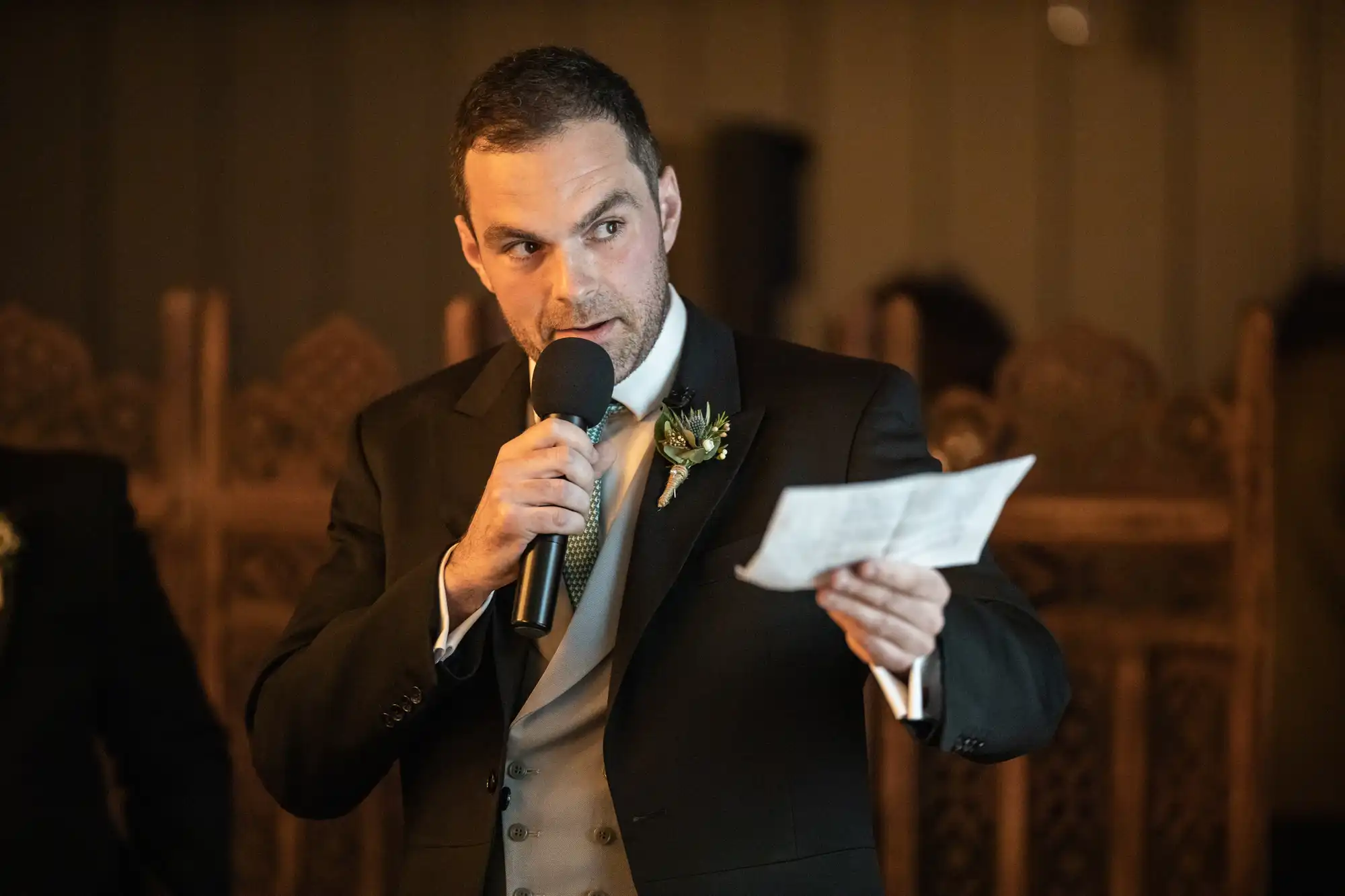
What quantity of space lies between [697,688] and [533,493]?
13.2 inches

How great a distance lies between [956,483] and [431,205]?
2.69 meters

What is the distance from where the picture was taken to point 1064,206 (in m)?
3.51

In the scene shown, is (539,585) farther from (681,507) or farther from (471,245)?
(471,245)

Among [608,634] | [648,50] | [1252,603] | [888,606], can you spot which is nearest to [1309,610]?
[1252,603]

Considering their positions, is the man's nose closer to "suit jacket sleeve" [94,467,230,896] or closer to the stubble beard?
the stubble beard

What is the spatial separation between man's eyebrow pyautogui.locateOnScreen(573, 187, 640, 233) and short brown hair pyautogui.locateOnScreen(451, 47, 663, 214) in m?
0.07

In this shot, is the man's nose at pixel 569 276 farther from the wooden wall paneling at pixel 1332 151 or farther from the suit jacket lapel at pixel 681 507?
the wooden wall paneling at pixel 1332 151

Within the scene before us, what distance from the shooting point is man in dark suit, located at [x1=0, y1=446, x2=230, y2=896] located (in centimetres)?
191

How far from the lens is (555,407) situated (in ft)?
5.51

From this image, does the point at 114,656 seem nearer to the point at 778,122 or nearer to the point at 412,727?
the point at 412,727

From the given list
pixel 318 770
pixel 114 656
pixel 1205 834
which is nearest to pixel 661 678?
pixel 318 770

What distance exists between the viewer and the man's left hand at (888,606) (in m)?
1.43

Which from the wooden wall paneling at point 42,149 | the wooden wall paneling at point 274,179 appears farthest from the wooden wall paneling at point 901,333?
the wooden wall paneling at point 42,149

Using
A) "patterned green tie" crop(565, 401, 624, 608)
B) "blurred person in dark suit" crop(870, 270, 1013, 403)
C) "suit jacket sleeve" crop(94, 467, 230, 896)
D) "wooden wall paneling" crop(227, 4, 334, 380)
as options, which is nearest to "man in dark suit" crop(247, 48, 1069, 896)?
"patterned green tie" crop(565, 401, 624, 608)
